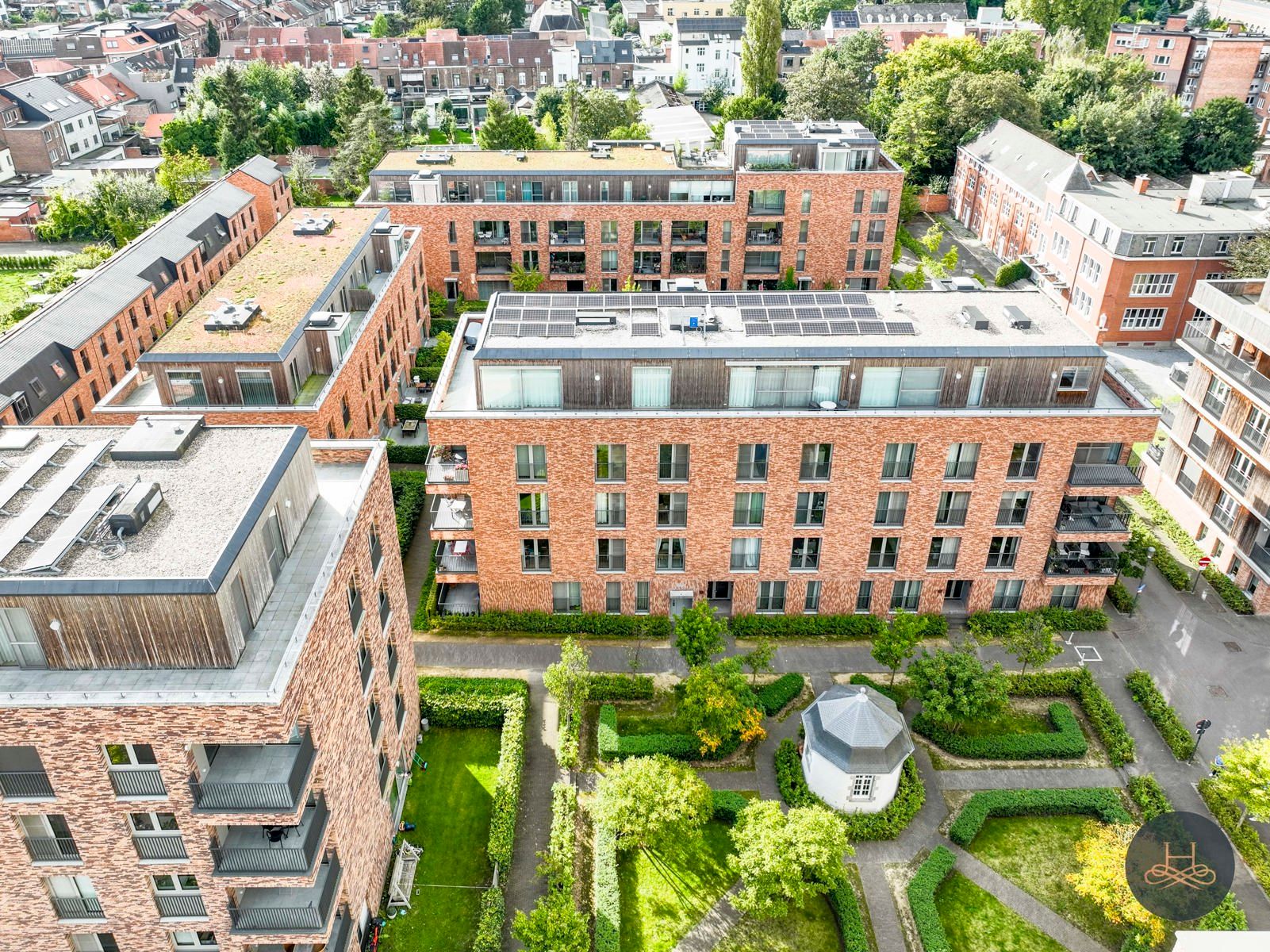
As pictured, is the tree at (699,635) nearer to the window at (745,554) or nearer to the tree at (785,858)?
the window at (745,554)

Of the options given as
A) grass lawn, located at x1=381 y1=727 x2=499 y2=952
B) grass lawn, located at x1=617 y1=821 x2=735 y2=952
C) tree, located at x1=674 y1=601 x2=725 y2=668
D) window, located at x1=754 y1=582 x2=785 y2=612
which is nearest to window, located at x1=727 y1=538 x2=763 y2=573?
window, located at x1=754 y1=582 x2=785 y2=612

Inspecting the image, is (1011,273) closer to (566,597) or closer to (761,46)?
(566,597)

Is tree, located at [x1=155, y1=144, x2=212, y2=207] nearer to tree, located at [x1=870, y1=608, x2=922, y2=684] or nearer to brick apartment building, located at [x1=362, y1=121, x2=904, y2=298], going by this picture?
brick apartment building, located at [x1=362, y1=121, x2=904, y2=298]

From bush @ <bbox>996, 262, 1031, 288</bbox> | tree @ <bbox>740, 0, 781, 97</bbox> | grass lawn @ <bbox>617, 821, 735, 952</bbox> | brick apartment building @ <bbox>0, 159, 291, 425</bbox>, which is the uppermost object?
tree @ <bbox>740, 0, 781, 97</bbox>

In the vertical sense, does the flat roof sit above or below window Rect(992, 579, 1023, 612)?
above

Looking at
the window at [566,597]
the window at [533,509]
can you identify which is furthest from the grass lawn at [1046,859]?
the window at [533,509]

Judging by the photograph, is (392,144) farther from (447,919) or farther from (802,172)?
(447,919)

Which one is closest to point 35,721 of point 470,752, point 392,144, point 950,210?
point 470,752
